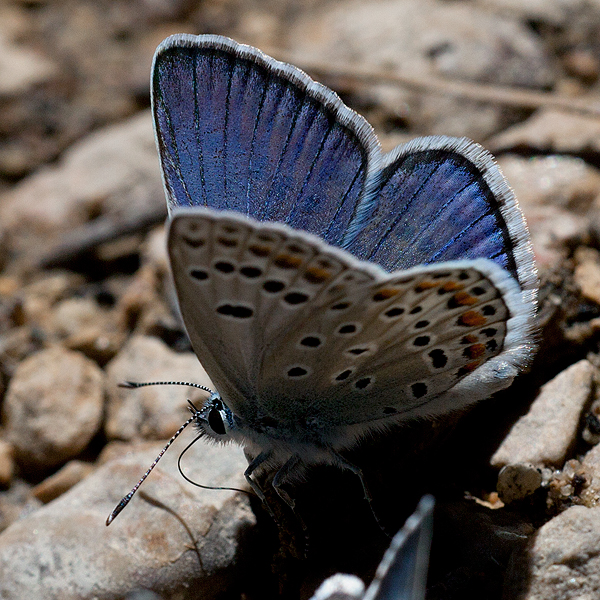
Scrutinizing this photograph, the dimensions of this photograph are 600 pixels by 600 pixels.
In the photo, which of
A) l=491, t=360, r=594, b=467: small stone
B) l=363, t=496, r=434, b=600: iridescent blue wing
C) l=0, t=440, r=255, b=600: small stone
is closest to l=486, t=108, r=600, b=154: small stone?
l=491, t=360, r=594, b=467: small stone

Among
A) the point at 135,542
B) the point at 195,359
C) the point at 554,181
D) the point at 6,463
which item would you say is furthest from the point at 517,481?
the point at 6,463

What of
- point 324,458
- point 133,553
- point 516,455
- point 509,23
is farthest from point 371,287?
point 509,23

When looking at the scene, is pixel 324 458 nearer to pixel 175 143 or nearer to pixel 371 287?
pixel 371 287

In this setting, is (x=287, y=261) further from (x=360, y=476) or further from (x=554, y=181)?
(x=554, y=181)

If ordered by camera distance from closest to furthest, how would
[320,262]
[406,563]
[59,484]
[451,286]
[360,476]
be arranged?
[406,563]
[320,262]
[451,286]
[360,476]
[59,484]

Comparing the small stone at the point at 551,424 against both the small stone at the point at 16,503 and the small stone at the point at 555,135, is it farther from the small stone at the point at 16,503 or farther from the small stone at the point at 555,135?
the small stone at the point at 16,503

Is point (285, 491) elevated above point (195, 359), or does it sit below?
above
